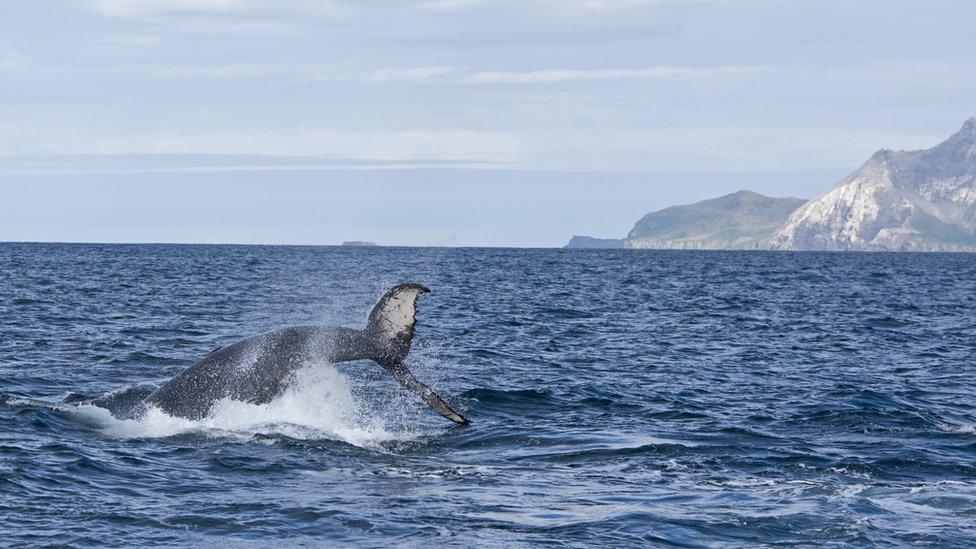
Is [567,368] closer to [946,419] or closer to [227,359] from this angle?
[946,419]

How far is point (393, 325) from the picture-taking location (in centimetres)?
1434

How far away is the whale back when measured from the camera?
14273 millimetres

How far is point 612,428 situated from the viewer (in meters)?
16.5

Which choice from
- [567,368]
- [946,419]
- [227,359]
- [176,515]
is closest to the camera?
[176,515]

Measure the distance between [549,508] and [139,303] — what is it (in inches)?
1239

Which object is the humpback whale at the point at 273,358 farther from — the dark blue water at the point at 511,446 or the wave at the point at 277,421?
the dark blue water at the point at 511,446

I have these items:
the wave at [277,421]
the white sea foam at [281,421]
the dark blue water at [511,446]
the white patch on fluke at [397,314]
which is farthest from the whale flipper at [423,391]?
the white sea foam at [281,421]

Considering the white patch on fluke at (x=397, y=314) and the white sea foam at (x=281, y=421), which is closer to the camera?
the white patch on fluke at (x=397, y=314)

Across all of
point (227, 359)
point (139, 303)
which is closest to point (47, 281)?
point (139, 303)

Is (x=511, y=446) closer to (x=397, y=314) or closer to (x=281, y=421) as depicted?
(x=397, y=314)

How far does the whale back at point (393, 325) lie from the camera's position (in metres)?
14.3

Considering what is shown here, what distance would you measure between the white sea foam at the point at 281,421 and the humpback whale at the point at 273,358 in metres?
0.16

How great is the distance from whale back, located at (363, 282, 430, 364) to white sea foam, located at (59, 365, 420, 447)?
3.81ft

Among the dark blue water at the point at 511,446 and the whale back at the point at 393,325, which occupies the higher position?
the whale back at the point at 393,325
